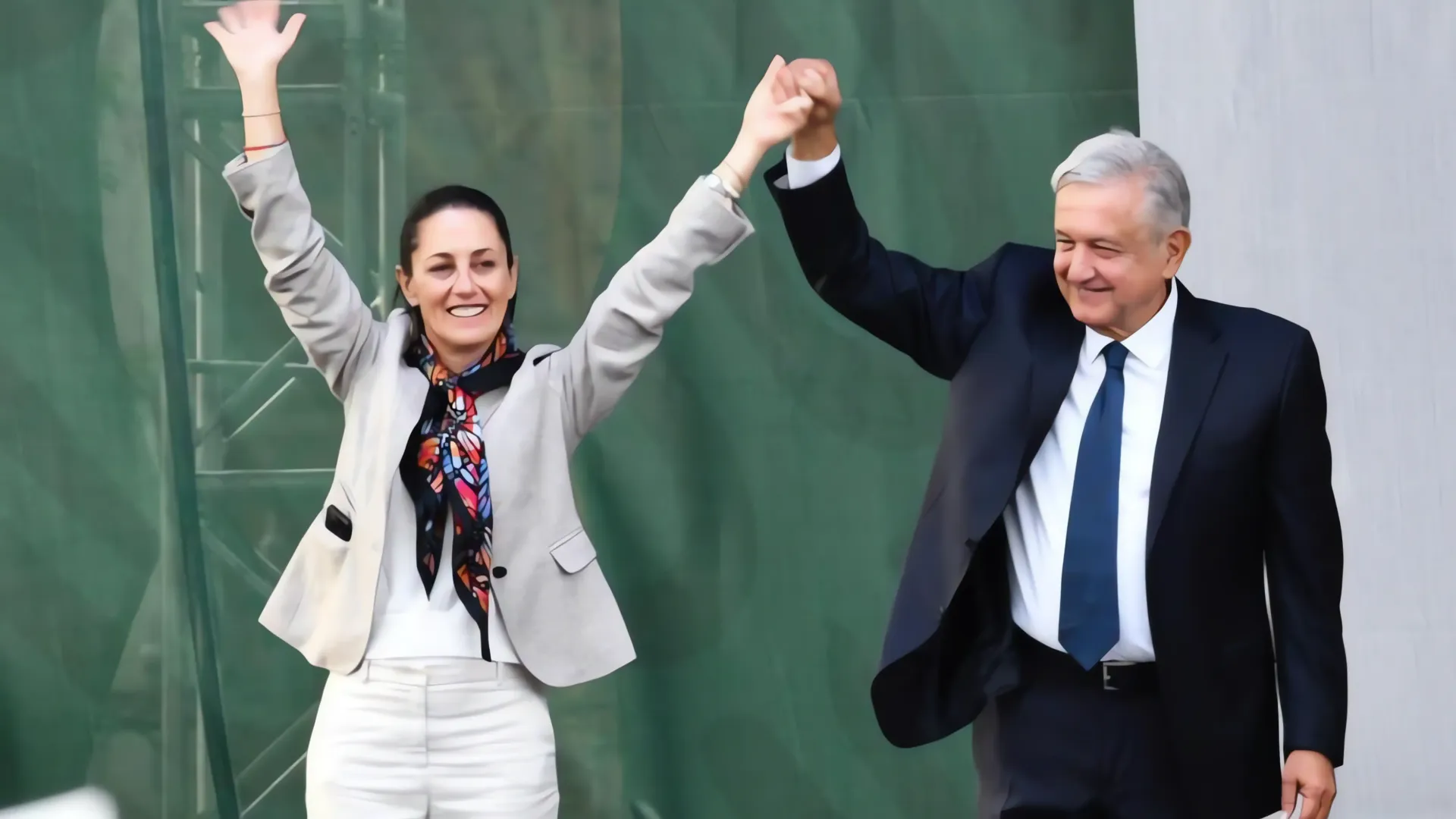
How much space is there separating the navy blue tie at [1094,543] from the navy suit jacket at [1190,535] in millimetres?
44

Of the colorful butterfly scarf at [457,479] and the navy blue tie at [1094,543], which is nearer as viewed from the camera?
the navy blue tie at [1094,543]

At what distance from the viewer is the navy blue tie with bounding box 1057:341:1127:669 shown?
5.29ft

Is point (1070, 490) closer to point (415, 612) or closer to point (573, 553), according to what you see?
point (573, 553)

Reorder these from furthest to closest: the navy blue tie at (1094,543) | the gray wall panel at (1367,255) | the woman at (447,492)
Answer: the gray wall panel at (1367,255) < the woman at (447,492) < the navy blue tie at (1094,543)

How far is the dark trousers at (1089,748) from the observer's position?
163cm

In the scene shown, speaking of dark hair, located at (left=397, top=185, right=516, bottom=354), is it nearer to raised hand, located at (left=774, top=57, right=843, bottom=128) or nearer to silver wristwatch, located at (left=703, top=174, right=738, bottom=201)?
silver wristwatch, located at (left=703, top=174, right=738, bottom=201)

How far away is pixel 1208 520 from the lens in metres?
1.64

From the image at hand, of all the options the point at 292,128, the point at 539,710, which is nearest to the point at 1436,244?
the point at 539,710

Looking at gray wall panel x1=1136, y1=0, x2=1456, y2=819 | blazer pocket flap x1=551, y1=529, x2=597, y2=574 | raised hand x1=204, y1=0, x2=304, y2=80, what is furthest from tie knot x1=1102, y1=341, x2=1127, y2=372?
raised hand x1=204, y1=0, x2=304, y2=80

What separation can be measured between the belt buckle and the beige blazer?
1.97ft

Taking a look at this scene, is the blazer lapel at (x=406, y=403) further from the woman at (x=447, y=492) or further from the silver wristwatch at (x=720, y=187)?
the silver wristwatch at (x=720, y=187)

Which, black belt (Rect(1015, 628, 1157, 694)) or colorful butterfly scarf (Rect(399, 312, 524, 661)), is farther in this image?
colorful butterfly scarf (Rect(399, 312, 524, 661))

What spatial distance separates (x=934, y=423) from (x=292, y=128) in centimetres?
125

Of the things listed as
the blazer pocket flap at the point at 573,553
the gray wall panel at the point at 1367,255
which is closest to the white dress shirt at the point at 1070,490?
the blazer pocket flap at the point at 573,553
